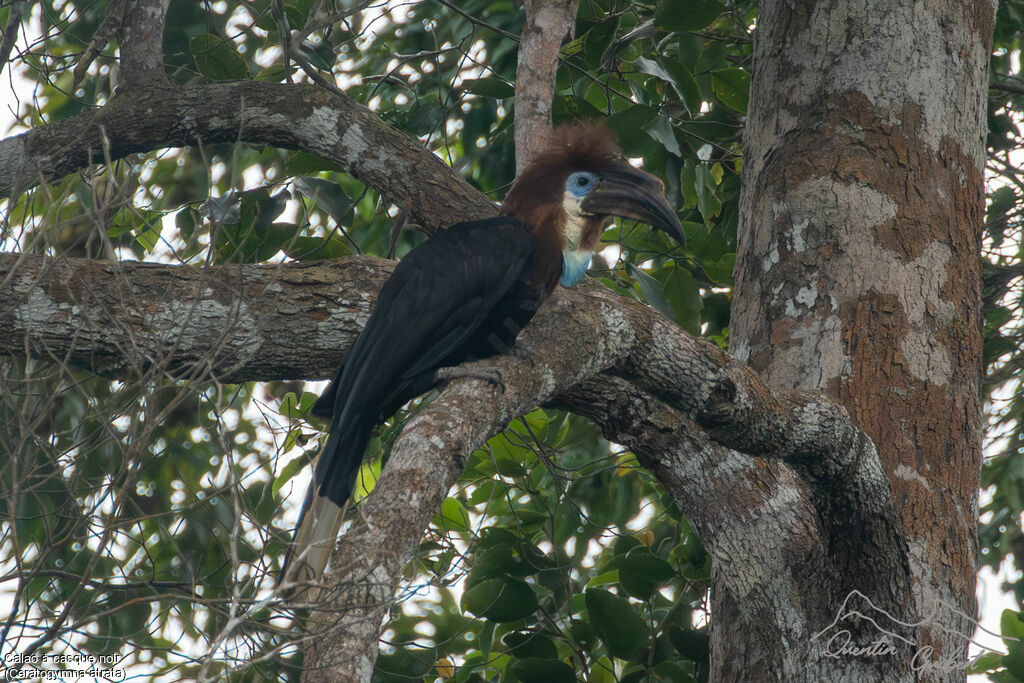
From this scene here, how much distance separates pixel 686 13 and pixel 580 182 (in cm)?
53

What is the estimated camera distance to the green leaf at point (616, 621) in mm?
2703

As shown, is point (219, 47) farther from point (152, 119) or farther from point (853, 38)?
point (853, 38)

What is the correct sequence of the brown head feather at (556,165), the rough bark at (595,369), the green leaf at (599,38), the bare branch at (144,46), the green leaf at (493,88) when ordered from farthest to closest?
the green leaf at (493,88)
the green leaf at (599,38)
the brown head feather at (556,165)
the bare branch at (144,46)
the rough bark at (595,369)

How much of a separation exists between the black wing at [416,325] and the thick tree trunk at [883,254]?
2.13 ft

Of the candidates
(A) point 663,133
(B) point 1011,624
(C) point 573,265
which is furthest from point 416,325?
(B) point 1011,624

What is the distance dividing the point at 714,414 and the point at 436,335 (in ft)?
2.60

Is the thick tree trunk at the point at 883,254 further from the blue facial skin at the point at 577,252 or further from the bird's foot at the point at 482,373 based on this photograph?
the bird's foot at the point at 482,373

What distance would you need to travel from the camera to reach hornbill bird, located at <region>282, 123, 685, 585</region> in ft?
7.82

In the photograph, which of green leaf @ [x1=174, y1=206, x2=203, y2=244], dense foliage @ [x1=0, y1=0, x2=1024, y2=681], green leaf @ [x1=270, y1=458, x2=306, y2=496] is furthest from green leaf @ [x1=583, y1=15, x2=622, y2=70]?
green leaf @ [x1=270, y1=458, x2=306, y2=496]

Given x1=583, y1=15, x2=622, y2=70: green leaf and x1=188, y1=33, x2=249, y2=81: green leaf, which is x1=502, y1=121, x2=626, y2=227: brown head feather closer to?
x1=583, y1=15, x2=622, y2=70: green leaf

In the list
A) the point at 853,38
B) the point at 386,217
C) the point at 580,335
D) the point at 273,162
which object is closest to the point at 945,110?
the point at 853,38

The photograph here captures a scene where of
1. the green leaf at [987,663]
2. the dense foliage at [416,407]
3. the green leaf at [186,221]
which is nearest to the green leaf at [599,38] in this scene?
the dense foliage at [416,407]

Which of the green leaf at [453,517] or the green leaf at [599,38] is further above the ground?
the green leaf at [599,38]

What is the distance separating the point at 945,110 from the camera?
107 inches
